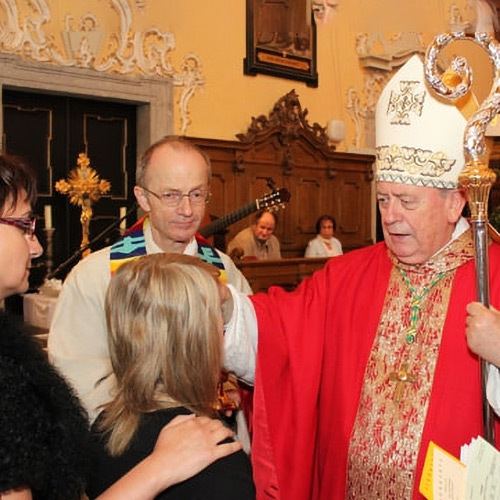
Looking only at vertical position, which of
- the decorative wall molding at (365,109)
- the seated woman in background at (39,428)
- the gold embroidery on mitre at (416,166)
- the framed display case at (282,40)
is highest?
the framed display case at (282,40)

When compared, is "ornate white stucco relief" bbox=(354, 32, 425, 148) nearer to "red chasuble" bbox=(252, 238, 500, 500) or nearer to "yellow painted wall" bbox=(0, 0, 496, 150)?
"yellow painted wall" bbox=(0, 0, 496, 150)

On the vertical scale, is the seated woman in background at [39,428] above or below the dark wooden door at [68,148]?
below

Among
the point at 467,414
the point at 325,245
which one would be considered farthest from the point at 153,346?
the point at 325,245

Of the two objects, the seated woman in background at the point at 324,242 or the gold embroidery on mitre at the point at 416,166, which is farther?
the seated woman in background at the point at 324,242

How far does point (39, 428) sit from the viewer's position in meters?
1.22

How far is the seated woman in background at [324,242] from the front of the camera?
29.1ft

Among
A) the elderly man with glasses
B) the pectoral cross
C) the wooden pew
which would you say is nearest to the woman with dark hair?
the elderly man with glasses

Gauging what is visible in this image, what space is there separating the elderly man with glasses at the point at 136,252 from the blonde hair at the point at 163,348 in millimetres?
682

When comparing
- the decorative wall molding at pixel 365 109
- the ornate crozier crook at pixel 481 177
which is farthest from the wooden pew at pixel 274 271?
the ornate crozier crook at pixel 481 177

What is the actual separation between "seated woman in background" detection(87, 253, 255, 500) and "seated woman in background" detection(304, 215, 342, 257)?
Result: 7.32 metres

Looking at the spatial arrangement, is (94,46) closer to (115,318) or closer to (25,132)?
(25,132)

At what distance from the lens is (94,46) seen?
7.20 m

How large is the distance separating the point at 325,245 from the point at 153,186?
651 centimetres

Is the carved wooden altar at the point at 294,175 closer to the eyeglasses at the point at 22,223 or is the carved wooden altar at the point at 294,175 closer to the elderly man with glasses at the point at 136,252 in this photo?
the elderly man with glasses at the point at 136,252
